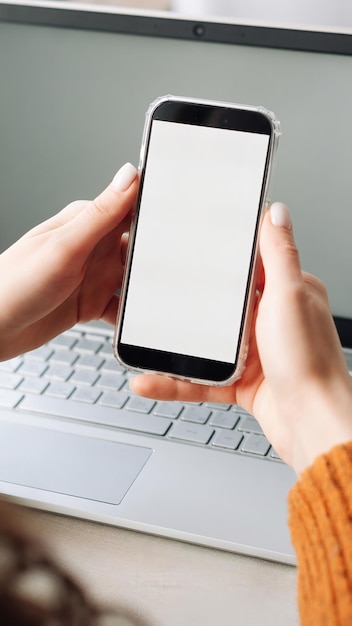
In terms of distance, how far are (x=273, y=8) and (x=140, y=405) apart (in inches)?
18.6

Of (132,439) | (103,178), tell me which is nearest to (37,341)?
(132,439)

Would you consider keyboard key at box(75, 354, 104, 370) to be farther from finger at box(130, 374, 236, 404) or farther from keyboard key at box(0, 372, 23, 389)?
finger at box(130, 374, 236, 404)

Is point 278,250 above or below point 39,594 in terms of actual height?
above

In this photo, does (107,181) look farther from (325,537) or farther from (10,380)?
(325,537)

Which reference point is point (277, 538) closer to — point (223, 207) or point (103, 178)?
point (223, 207)

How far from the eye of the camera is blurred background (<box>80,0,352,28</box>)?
2.46 ft

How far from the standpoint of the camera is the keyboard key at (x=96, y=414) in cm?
62

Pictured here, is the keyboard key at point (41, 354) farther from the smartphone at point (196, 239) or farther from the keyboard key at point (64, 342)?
A: the smartphone at point (196, 239)

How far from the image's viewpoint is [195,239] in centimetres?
51

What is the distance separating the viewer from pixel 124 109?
0.73 metres

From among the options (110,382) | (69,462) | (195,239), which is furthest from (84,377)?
(195,239)

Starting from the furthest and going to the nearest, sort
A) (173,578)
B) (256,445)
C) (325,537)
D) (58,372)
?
(58,372) → (256,445) → (173,578) → (325,537)

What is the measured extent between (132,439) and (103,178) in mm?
315

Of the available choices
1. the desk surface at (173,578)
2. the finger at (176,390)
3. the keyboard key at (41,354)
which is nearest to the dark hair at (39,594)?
the desk surface at (173,578)
